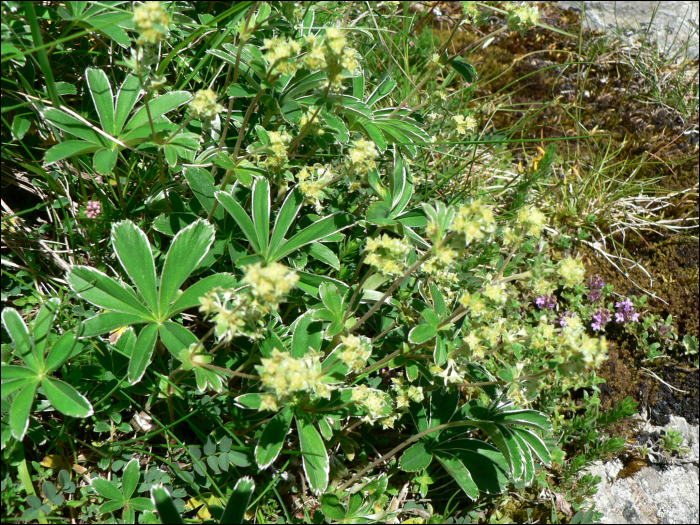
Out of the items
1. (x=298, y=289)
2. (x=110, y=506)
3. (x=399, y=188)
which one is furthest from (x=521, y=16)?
(x=110, y=506)

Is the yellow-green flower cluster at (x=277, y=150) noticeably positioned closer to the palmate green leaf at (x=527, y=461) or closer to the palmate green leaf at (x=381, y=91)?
the palmate green leaf at (x=381, y=91)

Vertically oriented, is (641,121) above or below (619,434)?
above

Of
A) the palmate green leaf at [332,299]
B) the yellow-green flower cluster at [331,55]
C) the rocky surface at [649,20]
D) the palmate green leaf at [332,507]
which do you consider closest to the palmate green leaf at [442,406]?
the palmate green leaf at [332,507]

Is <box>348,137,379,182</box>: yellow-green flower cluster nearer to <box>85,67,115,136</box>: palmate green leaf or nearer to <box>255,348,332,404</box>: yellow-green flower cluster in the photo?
<box>255,348,332,404</box>: yellow-green flower cluster

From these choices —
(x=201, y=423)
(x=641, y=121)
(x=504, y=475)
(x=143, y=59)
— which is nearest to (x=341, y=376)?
(x=201, y=423)

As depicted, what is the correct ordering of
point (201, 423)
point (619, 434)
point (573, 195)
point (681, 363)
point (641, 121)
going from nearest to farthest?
1. point (201, 423)
2. point (619, 434)
3. point (681, 363)
4. point (573, 195)
5. point (641, 121)

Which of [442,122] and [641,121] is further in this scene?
[641,121]

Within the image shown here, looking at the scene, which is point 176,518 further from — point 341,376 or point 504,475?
point 504,475
